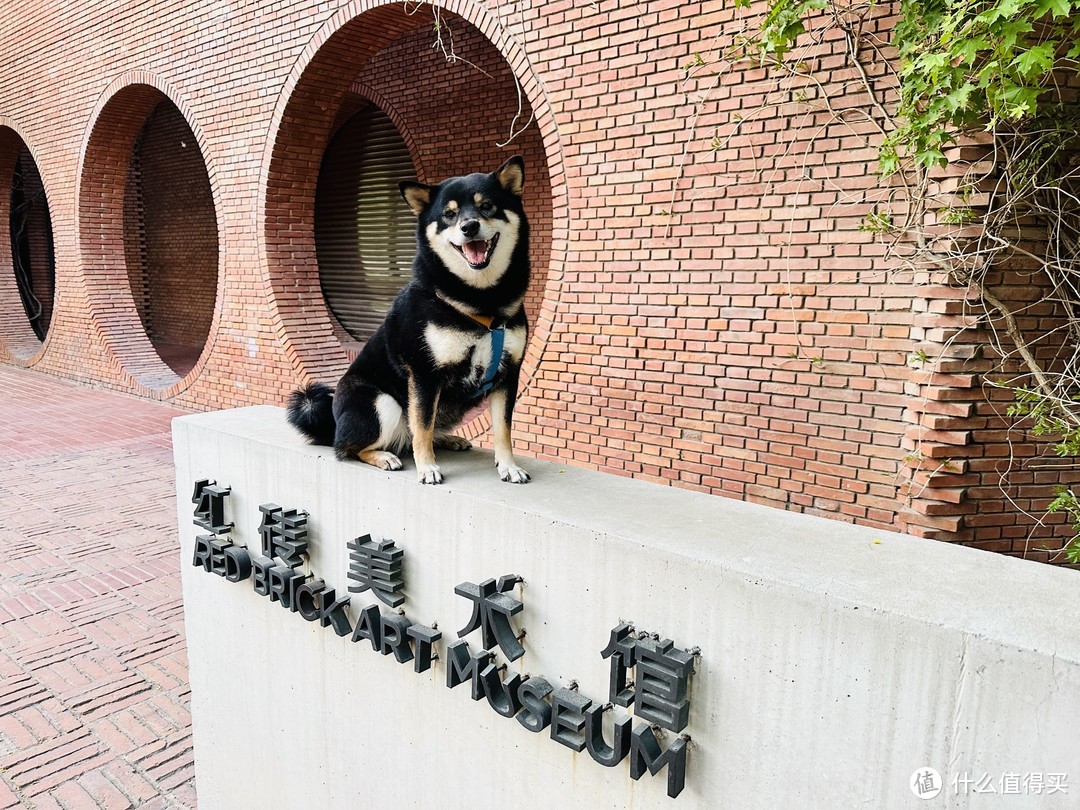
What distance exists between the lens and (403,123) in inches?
384

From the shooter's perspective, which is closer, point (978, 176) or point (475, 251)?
point (475, 251)

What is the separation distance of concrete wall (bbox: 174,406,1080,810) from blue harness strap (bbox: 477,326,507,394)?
0.31m

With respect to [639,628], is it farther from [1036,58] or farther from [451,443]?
[1036,58]

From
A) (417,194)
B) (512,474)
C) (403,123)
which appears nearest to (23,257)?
(403,123)

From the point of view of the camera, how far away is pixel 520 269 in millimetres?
2334

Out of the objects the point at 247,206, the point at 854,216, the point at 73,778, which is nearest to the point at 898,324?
the point at 854,216

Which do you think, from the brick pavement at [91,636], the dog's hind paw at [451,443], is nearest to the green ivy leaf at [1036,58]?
the dog's hind paw at [451,443]

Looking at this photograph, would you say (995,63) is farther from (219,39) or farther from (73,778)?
(219,39)

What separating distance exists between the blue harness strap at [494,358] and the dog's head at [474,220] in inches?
6.0

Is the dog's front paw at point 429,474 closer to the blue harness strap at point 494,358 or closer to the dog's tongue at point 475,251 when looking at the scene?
the blue harness strap at point 494,358

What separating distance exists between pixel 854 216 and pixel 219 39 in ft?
23.3

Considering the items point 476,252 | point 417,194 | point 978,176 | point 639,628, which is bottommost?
point 639,628

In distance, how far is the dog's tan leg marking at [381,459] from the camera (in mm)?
2449

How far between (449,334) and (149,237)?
16.5 meters
